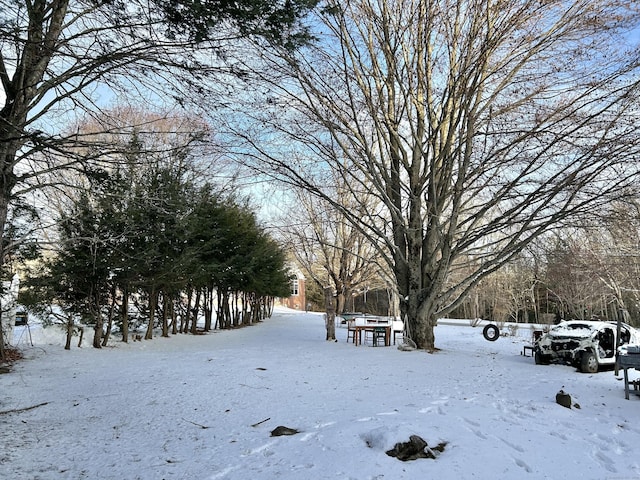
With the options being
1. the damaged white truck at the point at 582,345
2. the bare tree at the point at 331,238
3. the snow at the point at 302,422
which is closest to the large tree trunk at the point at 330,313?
the bare tree at the point at 331,238

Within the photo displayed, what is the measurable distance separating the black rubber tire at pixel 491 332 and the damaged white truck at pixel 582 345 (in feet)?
26.9

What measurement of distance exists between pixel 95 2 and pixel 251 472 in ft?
14.8

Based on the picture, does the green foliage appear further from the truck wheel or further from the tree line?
the truck wheel

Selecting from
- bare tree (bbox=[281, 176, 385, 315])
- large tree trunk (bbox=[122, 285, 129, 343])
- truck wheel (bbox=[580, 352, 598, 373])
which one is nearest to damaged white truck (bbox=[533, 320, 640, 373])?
truck wheel (bbox=[580, 352, 598, 373])

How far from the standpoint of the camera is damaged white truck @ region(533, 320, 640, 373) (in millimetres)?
9469

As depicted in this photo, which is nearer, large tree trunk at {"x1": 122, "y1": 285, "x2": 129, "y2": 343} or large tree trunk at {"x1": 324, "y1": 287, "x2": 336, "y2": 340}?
large tree trunk at {"x1": 122, "y1": 285, "x2": 129, "y2": 343}

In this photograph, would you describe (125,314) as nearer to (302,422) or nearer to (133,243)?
(133,243)

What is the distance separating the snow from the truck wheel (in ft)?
1.13

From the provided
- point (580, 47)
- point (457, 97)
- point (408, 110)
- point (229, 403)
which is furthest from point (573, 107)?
point (229, 403)

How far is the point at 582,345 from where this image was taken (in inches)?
385

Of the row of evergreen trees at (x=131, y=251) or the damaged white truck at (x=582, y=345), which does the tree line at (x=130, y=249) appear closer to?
the row of evergreen trees at (x=131, y=251)

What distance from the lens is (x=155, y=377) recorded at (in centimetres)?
742

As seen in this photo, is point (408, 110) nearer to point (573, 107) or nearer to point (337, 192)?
point (573, 107)

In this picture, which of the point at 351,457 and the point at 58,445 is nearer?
the point at 351,457
